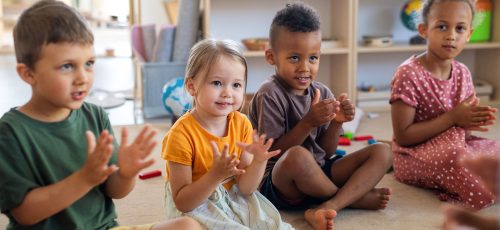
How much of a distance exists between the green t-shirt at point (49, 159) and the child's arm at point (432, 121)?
3.00ft

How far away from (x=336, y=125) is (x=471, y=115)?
1.27 ft

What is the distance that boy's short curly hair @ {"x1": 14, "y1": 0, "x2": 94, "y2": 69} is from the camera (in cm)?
87

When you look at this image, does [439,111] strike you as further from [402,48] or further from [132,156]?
[402,48]

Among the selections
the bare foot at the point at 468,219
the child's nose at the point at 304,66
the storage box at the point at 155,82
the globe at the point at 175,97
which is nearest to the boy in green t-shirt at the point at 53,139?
the bare foot at the point at 468,219

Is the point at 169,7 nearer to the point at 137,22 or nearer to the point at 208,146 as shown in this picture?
the point at 137,22

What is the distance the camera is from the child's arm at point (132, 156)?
885 millimetres

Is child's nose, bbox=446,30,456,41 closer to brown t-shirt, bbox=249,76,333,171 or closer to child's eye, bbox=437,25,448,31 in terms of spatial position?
child's eye, bbox=437,25,448,31

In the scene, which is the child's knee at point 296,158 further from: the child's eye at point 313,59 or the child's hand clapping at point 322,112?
the child's eye at point 313,59

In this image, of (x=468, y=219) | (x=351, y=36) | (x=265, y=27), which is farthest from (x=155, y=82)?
(x=468, y=219)

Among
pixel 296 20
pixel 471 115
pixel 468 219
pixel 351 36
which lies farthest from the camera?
pixel 351 36

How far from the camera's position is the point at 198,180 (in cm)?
108

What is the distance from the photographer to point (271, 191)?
1.45 m

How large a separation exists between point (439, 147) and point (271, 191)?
1.64 feet

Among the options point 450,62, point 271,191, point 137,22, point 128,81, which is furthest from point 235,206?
point 128,81
